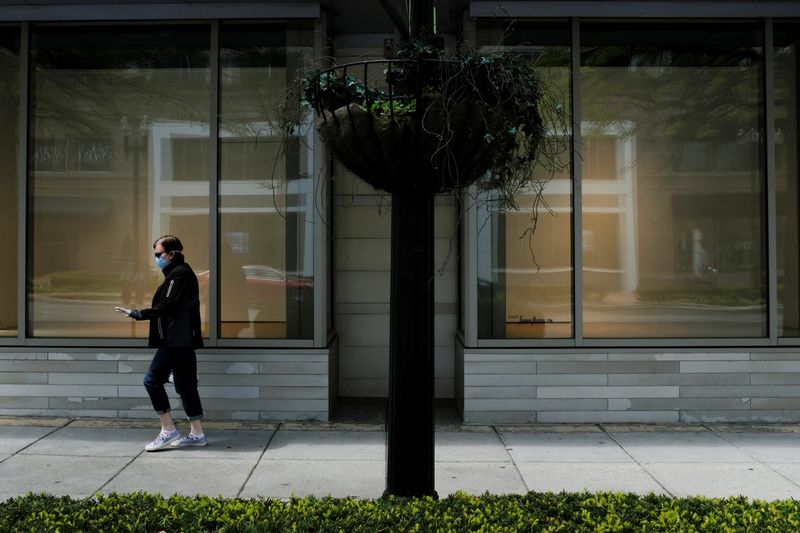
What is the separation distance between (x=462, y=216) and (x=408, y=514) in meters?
4.03

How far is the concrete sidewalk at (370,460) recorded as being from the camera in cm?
489

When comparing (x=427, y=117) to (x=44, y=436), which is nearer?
(x=427, y=117)

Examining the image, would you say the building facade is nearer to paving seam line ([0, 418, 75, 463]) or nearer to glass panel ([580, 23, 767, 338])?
glass panel ([580, 23, 767, 338])

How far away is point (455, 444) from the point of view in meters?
6.00

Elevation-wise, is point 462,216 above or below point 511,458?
above

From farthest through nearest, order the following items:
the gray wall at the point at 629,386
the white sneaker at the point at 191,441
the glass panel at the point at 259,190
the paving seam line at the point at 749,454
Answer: the glass panel at the point at 259,190
the gray wall at the point at 629,386
the white sneaker at the point at 191,441
the paving seam line at the point at 749,454

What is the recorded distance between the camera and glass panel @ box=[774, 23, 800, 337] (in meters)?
7.03

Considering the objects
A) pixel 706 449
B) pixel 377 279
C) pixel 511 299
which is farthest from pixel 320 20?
pixel 706 449

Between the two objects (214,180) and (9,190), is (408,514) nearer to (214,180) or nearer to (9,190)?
(214,180)

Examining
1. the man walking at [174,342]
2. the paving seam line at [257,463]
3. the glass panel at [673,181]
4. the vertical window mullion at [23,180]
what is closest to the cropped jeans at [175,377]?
the man walking at [174,342]

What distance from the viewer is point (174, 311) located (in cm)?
575

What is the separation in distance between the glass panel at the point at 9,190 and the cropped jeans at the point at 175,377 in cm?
241

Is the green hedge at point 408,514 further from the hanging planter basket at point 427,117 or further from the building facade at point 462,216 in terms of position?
the building facade at point 462,216

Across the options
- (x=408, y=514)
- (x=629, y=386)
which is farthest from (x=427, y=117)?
(x=629, y=386)
